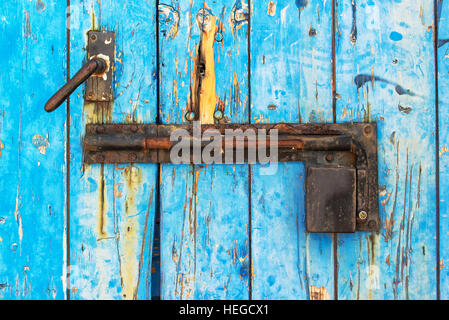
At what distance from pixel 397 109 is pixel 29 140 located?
0.78 metres

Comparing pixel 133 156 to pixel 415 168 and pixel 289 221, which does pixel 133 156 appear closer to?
pixel 289 221

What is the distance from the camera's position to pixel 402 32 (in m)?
0.79

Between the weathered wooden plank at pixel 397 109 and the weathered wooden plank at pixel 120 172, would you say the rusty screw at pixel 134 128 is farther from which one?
the weathered wooden plank at pixel 397 109

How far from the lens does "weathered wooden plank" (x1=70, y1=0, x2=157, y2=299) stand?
2.62 ft

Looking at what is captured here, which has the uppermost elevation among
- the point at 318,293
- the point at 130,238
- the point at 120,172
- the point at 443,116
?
the point at 443,116

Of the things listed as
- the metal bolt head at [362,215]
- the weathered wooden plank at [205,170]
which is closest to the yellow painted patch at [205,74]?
the weathered wooden plank at [205,170]

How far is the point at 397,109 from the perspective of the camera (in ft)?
2.61

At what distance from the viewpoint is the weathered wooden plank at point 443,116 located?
79cm

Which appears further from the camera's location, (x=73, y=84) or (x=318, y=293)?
(x=318, y=293)

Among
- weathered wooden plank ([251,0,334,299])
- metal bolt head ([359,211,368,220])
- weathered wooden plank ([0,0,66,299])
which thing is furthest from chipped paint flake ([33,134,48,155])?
metal bolt head ([359,211,368,220])

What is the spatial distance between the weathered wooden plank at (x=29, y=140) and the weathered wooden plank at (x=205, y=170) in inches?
8.8

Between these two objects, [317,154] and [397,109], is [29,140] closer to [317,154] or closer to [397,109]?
[317,154]

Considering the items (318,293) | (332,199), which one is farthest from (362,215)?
(318,293)

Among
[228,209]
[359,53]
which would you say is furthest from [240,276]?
[359,53]
